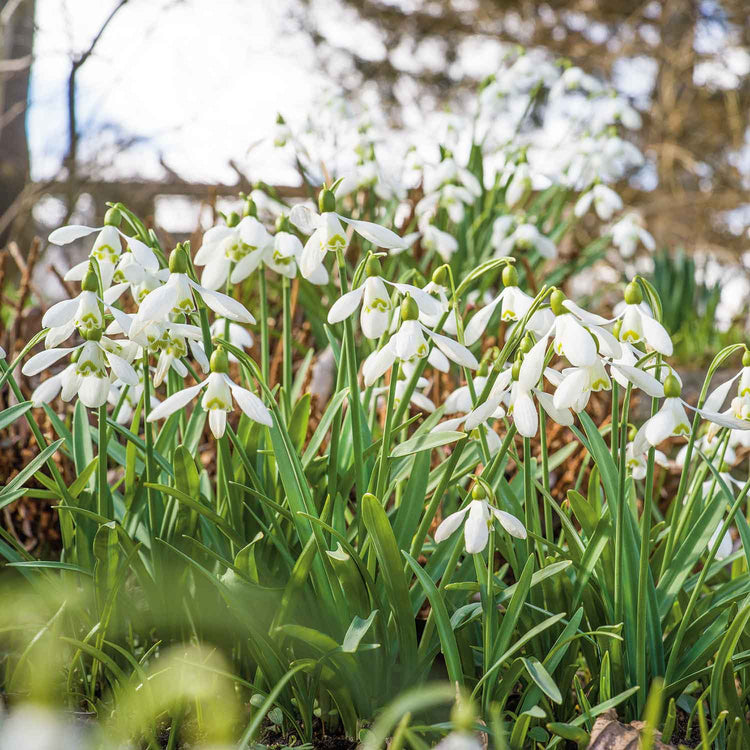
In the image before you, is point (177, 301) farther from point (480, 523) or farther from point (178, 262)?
point (480, 523)

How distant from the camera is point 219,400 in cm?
105

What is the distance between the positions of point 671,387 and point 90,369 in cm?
85

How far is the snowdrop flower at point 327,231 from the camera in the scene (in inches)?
45.2

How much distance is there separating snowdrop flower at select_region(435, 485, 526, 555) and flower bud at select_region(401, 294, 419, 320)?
0.27 metres

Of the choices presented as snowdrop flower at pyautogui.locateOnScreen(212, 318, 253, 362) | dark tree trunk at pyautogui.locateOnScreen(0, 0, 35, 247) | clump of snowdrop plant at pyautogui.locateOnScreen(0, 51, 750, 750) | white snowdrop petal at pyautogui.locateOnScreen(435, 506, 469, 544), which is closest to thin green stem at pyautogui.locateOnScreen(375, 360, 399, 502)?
clump of snowdrop plant at pyautogui.locateOnScreen(0, 51, 750, 750)

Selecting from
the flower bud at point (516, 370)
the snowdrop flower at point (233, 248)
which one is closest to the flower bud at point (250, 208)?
the snowdrop flower at point (233, 248)

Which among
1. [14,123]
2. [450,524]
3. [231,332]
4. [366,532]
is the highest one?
[14,123]

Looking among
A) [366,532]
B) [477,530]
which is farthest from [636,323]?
[366,532]

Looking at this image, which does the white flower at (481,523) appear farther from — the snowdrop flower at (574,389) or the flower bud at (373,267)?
the flower bud at (373,267)

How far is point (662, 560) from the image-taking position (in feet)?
4.45

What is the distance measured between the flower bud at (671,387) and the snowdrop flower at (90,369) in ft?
2.53

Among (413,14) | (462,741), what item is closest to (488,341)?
(462,741)

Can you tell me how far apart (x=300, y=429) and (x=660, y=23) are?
9103 millimetres

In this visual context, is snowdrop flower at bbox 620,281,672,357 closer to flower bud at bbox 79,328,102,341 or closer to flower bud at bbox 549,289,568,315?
flower bud at bbox 549,289,568,315
